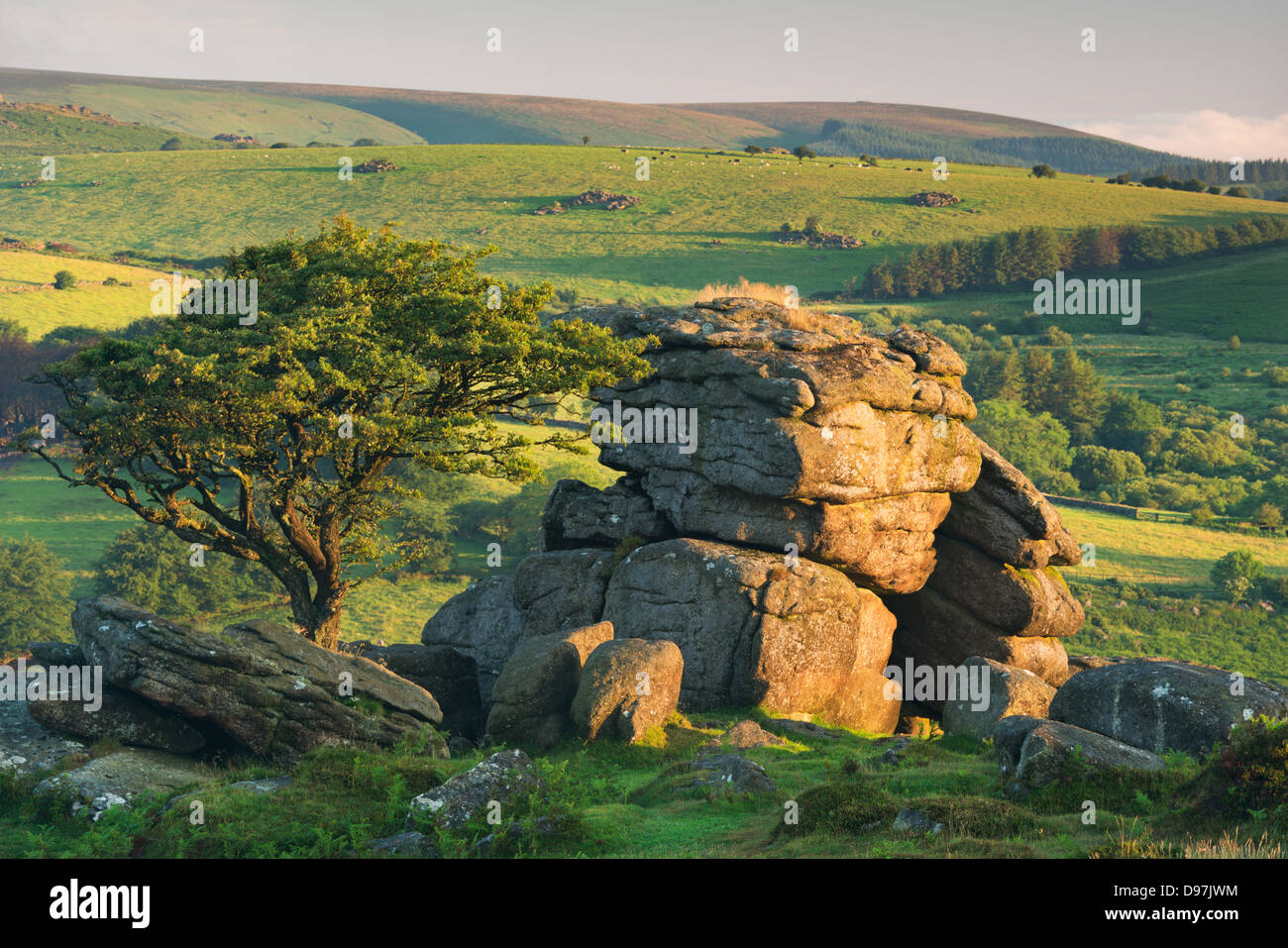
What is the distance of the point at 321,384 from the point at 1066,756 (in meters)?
22.7

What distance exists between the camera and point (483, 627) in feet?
120

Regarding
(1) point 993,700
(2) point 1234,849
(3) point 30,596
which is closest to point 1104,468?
(1) point 993,700

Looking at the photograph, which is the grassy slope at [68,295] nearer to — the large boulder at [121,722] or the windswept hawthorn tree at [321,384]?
the windswept hawthorn tree at [321,384]

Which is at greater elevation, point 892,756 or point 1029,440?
point 1029,440

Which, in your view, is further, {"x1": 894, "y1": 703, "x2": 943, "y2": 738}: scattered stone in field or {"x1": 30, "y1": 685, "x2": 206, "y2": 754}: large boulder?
{"x1": 894, "y1": 703, "x2": 943, "y2": 738}: scattered stone in field

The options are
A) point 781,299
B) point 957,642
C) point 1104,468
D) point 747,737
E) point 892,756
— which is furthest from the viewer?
point 1104,468

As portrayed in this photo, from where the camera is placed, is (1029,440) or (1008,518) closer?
(1008,518)

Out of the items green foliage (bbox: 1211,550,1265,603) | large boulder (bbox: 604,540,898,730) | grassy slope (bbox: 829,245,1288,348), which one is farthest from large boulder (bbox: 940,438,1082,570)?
grassy slope (bbox: 829,245,1288,348)

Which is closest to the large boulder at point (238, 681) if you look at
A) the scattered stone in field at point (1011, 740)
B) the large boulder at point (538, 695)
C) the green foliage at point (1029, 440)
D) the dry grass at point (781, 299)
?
the large boulder at point (538, 695)

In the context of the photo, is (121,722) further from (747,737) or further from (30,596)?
(30,596)

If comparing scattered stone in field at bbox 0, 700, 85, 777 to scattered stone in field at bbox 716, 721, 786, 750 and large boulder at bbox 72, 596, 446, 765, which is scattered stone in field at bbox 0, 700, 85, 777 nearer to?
large boulder at bbox 72, 596, 446, 765

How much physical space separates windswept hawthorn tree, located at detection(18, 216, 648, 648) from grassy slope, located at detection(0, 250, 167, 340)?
4677 inches

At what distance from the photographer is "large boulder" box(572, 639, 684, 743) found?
90.3 feet

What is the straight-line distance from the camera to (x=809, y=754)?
26484 mm
